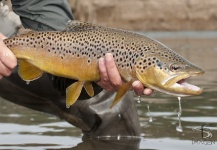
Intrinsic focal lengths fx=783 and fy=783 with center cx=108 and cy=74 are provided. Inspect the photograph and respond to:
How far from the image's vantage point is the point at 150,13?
19.5 m

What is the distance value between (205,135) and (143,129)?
1.36 ft

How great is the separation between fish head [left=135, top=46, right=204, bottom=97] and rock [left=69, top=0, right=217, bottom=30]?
50.7 feet

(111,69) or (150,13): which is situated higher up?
(150,13)

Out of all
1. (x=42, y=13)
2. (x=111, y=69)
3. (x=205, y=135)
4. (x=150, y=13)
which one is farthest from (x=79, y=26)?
(x=150, y=13)

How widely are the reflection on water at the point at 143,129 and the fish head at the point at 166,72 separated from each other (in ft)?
2.39

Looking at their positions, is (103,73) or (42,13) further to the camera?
(42,13)

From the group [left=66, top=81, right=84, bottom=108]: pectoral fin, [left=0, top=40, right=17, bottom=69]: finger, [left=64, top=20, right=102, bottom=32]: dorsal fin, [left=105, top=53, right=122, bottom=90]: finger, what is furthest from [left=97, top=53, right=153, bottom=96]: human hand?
[left=0, top=40, right=17, bottom=69]: finger

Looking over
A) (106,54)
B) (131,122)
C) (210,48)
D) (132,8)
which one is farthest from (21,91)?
(132,8)

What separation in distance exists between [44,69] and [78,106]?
69 centimetres

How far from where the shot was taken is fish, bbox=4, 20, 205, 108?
3.25 m

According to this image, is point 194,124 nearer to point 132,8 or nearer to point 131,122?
point 131,122

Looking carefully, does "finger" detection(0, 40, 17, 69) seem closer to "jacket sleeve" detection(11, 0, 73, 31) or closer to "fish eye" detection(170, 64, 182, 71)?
"jacket sleeve" detection(11, 0, 73, 31)

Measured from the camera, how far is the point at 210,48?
38.3 ft

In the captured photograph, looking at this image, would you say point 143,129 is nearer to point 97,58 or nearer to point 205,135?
point 205,135
